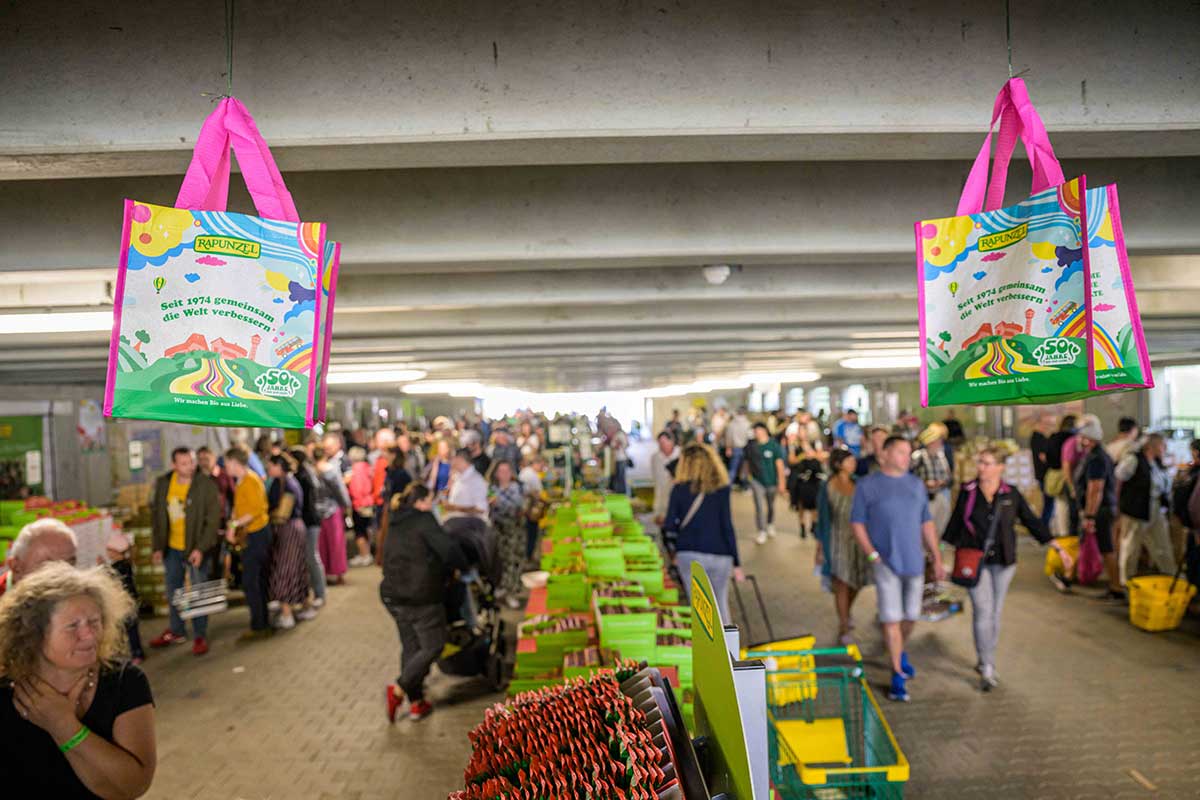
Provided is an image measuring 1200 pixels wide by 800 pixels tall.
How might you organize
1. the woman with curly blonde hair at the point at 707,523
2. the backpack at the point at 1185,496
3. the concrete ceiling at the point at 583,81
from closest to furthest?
the concrete ceiling at the point at 583,81, the woman with curly blonde hair at the point at 707,523, the backpack at the point at 1185,496

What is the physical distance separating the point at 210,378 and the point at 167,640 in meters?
7.31

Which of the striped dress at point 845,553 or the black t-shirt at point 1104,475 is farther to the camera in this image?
the black t-shirt at point 1104,475

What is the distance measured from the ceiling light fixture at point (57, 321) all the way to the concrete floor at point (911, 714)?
122 inches

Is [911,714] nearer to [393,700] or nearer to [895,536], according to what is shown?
[895,536]

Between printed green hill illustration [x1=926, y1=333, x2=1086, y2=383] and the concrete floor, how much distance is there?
130 inches

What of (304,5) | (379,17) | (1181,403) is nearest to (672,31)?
(379,17)

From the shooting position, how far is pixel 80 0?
84.0 inches

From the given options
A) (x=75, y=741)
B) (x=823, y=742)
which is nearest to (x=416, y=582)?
(x=823, y=742)

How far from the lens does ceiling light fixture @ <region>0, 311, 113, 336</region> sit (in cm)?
495

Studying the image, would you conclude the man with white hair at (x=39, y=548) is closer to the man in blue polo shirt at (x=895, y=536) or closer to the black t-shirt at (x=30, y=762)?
the black t-shirt at (x=30, y=762)

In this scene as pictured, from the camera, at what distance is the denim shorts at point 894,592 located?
570 cm

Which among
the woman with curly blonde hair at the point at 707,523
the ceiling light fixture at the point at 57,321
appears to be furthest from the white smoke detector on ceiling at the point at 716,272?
the ceiling light fixture at the point at 57,321

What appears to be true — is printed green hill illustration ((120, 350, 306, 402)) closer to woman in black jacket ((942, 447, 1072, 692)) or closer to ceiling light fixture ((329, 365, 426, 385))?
woman in black jacket ((942, 447, 1072, 692))

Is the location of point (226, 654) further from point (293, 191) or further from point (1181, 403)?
point (1181, 403)
